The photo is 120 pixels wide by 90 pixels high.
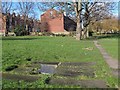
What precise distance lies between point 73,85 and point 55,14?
1484 inches

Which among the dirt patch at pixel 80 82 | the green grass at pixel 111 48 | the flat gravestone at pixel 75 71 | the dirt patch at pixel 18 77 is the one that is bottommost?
the green grass at pixel 111 48

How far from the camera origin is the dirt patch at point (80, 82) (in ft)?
22.5

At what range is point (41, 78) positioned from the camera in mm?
7586

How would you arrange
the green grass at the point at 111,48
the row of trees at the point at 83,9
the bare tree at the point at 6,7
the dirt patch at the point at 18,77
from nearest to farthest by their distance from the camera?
1. the dirt patch at the point at 18,77
2. the green grass at the point at 111,48
3. the row of trees at the point at 83,9
4. the bare tree at the point at 6,7

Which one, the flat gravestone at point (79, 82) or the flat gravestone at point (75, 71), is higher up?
the flat gravestone at point (79, 82)

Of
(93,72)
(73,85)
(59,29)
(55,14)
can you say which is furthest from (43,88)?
(59,29)

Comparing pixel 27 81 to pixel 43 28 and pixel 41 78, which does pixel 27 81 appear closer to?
pixel 41 78

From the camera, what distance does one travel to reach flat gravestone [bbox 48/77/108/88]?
684cm

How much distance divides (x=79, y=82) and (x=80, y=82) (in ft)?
0.09

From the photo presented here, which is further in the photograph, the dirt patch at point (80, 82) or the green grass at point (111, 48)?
the green grass at point (111, 48)

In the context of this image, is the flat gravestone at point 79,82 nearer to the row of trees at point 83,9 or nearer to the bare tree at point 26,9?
the row of trees at point 83,9

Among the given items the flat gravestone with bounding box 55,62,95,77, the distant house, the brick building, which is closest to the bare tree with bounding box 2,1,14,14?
the brick building

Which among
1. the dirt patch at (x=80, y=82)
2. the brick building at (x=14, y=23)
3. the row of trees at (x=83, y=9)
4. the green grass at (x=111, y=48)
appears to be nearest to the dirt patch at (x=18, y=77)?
the dirt patch at (x=80, y=82)

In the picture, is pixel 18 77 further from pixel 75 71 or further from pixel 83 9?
pixel 83 9
